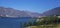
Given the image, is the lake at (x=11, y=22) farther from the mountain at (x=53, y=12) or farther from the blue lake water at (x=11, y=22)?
the mountain at (x=53, y=12)

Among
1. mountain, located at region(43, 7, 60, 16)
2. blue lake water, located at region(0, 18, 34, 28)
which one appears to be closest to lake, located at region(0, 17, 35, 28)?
blue lake water, located at region(0, 18, 34, 28)

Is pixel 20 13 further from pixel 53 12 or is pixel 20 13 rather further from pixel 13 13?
pixel 53 12

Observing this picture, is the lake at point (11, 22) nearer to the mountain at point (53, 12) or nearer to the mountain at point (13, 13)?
the mountain at point (13, 13)

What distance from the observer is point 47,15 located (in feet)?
6.01

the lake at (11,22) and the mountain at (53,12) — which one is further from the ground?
the mountain at (53,12)

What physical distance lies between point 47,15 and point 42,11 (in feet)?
0.36

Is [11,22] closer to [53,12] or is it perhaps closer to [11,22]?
[11,22]

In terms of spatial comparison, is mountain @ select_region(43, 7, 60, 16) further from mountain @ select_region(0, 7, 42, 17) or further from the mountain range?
mountain @ select_region(0, 7, 42, 17)

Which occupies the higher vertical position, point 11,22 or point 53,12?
point 53,12

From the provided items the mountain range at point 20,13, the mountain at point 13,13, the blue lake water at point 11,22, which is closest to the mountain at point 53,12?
the mountain range at point 20,13

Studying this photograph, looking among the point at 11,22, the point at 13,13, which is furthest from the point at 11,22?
the point at 13,13

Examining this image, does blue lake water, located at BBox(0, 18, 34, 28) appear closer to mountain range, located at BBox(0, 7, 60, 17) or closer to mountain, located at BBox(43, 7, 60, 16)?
mountain range, located at BBox(0, 7, 60, 17)

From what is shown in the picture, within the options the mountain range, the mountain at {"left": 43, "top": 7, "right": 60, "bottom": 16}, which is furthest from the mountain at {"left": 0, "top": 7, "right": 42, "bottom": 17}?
the mountain at {"left": 43, "top": 7, "right": 60, "bottom": 16}

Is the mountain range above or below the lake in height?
above
